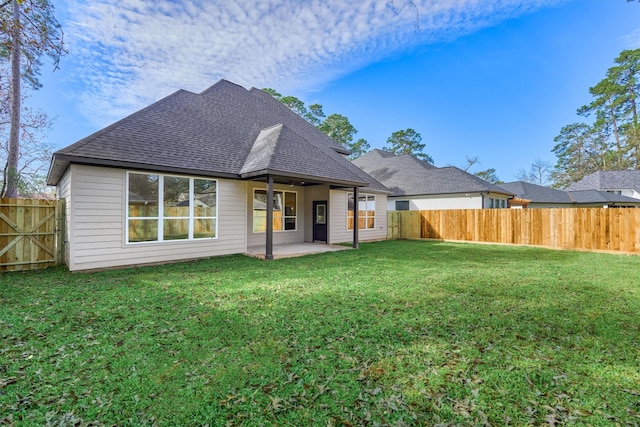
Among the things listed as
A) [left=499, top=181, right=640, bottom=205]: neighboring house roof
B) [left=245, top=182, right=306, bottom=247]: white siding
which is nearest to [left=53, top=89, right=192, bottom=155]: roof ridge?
[left=245, top=182, right=306, bottom=247]: white siding

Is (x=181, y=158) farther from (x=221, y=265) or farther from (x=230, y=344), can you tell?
(x=230, y=344)

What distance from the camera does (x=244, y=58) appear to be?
12.7 meters

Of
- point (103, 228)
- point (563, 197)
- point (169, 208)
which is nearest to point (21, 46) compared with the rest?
point (103, 228)

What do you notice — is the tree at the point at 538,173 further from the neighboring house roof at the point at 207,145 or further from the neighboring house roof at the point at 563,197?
the neighboring house roof at the point at 207,145

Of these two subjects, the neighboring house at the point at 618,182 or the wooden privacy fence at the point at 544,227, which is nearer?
the wooden privacy fence at the point at 544,227

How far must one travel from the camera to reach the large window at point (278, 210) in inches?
451

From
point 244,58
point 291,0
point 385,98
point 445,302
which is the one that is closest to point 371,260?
point 445,302

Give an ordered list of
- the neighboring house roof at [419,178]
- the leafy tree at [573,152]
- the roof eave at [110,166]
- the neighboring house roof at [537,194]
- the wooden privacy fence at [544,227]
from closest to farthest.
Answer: the roof eave at [110,166] → the wooden privacy fence at [544,227] → the neighboring house roof at [419,178] → the neighboring house roof at [537,194] → the leafy tree at [573,152]

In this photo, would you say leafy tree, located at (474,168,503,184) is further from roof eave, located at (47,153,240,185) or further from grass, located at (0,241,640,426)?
roof eave, located at (47,153,240,185)

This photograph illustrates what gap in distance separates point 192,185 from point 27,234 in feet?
13.9

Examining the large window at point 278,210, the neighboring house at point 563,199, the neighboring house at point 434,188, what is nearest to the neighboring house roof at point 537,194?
the neighboring house at point 563,199

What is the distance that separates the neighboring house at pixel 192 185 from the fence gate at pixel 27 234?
1.50 feet

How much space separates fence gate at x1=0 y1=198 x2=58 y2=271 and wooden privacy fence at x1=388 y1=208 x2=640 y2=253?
46.6 feet

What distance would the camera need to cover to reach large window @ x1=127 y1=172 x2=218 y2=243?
25.1 feet
